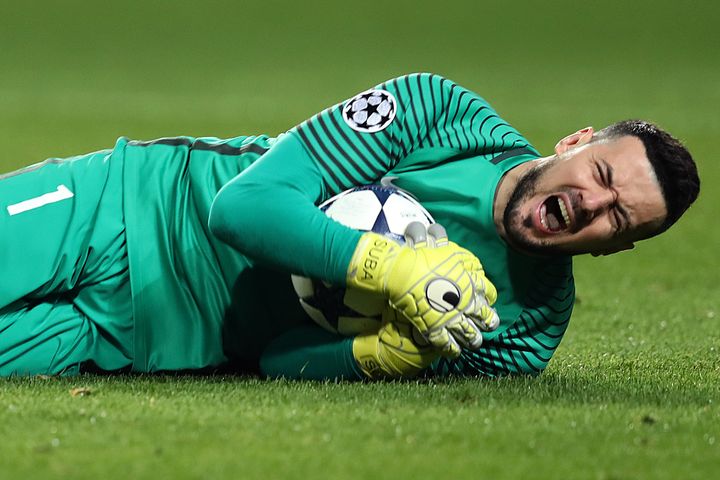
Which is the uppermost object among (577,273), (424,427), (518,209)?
(518,209)

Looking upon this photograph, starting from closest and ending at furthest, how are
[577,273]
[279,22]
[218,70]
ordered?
[577,273]
[218,70]
[279,22]

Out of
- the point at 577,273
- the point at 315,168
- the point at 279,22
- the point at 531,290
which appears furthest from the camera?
the point at 279,22

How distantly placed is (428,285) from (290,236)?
474 millimetres

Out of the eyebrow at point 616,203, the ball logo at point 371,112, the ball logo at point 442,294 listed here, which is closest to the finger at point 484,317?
the ball logo at point 442,294

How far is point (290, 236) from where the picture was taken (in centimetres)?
379

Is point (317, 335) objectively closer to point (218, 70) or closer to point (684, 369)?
point (684, 369)

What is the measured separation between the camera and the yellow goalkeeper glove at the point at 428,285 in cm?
369

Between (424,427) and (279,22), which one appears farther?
(279,22)

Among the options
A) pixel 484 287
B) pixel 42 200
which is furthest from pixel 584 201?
pixel 42 200

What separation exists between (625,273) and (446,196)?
15.5 ft

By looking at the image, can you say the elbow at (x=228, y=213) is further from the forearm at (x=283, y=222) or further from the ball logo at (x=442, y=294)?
the ball logo at (x=442, y=294)

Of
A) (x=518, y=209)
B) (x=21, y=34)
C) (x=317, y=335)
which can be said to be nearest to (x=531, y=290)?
(x=518, y=209)

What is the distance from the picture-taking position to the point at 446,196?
4191mm

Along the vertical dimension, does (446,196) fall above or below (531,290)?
above
